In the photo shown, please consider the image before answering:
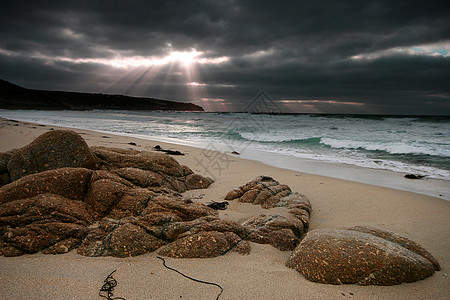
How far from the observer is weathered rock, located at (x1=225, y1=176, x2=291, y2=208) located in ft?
16.9

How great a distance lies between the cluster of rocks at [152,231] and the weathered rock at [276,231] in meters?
0.01

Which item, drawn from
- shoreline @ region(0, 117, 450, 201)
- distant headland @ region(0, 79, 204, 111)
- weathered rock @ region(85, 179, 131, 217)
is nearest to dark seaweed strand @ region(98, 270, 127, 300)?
weathered rock @ region(85, 179, 131, 217)

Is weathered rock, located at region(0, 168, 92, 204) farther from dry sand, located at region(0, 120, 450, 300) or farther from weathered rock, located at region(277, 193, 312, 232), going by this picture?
weathered rock, located at region(277, 193, 312, 232)

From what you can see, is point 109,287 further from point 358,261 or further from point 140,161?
point 140,161

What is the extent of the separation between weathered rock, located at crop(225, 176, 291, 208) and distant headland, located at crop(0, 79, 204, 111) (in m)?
79.9

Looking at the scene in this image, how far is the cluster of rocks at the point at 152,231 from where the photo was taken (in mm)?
2771

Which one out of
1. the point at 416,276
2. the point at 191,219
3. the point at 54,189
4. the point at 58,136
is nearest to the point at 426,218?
the point at 416,276

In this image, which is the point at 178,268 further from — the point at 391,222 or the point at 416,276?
the point at 391,222

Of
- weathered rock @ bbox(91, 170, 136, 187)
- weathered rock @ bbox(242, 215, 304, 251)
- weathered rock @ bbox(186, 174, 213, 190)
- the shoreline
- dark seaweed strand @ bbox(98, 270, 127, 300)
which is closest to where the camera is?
dark seaweed strand @ bbox(98, 270, 127, 300)

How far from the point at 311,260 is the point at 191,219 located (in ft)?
5.72

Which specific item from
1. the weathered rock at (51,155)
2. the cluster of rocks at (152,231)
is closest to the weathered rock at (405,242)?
the cluster of rocks at (152,231)

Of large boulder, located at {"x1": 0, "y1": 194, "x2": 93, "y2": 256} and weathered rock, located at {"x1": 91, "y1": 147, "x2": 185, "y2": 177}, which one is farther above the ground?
weathered rock, located at {"x1": 91, "y1": 147, "x2": 185, "y2": 177}

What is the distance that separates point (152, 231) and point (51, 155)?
9.90 feet

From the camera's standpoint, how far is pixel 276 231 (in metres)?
3.61
